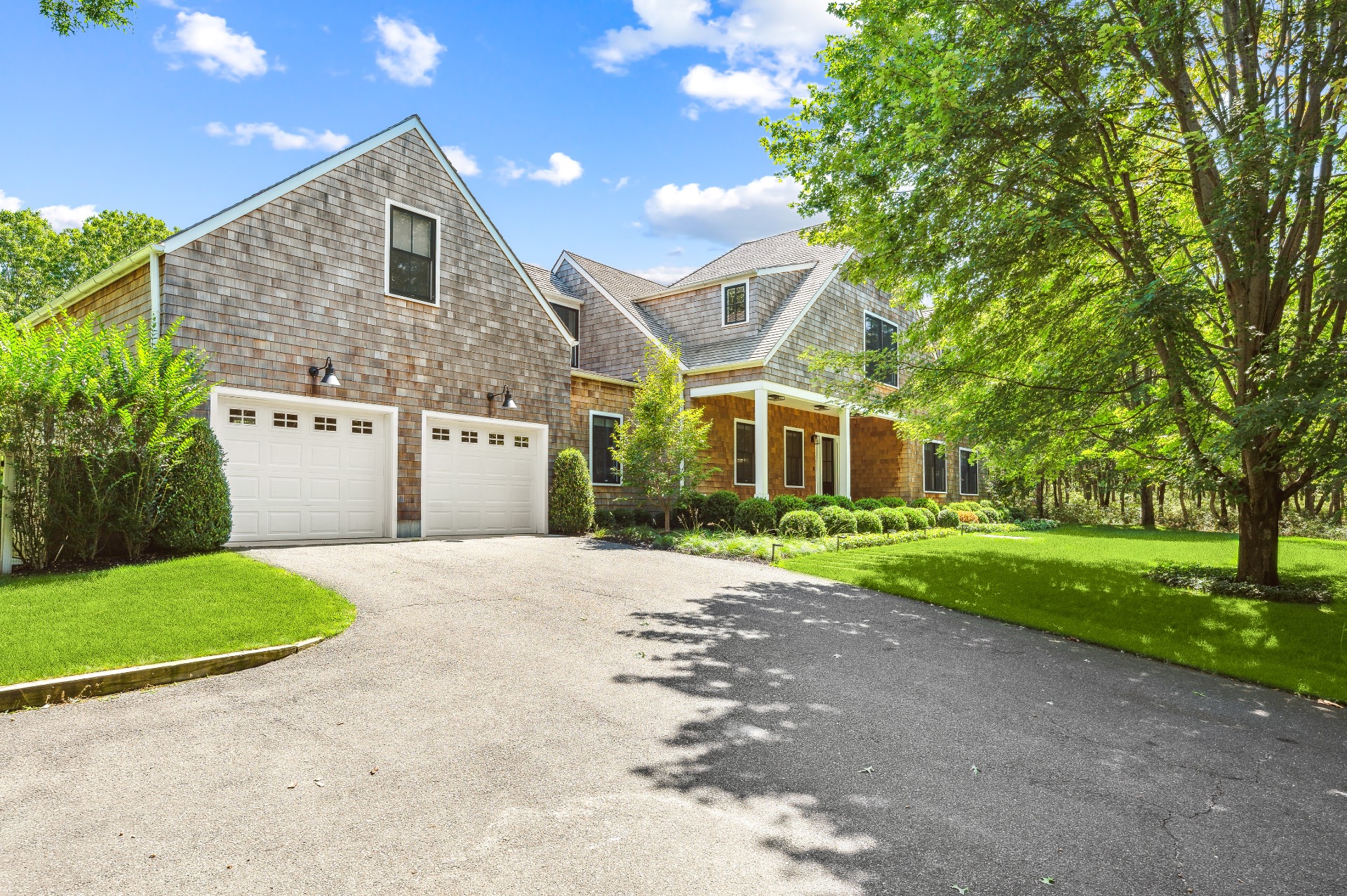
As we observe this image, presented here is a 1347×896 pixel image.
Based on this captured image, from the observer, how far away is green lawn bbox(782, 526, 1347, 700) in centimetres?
642

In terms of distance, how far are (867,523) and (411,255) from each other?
1129 cm

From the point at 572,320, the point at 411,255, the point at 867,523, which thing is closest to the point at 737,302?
the point at 572,320

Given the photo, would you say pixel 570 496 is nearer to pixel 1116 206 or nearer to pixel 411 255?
pixel 411 255

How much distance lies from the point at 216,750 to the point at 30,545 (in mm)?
6360

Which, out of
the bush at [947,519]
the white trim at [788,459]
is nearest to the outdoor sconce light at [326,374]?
the white trim at [788,459]

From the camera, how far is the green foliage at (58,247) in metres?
29.0

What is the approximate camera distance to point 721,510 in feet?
50.5

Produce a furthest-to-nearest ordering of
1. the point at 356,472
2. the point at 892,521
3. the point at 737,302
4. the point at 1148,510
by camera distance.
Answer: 1. the point at 1148,510
2. the point at 737,302
3. the point at 892,521
4. the point at 356,472

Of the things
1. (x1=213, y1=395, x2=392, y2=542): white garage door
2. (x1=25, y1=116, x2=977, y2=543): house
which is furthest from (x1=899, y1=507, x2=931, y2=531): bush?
(x1=213, y1=395, x2=392, y2=542): white garage door

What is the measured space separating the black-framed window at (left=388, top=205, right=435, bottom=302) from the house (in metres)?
0.03

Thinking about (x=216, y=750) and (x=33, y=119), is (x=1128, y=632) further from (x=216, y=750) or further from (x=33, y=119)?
(x=33, y=119)

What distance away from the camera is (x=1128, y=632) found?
7.22 meters

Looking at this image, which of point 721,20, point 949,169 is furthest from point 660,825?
point 721,20

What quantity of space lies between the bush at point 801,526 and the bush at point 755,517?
459 mm
